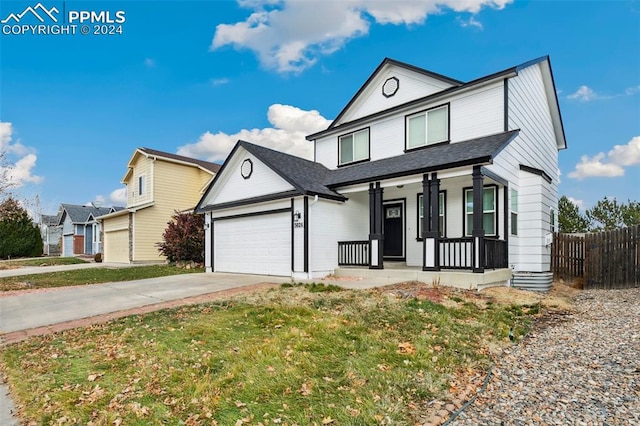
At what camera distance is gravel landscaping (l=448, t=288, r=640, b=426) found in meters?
3.03

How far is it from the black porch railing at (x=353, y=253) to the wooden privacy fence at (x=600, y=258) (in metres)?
6.67

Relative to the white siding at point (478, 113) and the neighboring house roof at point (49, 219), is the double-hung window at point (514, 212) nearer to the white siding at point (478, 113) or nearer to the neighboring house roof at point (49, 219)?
the white siding at point (478, 113)

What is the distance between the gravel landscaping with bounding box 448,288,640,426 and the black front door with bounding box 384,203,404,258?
737cm

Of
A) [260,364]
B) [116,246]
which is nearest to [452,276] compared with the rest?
[260,364]

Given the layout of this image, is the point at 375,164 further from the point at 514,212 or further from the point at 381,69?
the point at 514,212

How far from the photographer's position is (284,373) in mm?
3770

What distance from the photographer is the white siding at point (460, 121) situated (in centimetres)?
1111

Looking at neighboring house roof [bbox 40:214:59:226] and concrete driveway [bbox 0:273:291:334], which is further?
neighboring house roof [bbox 40:214:59:226]

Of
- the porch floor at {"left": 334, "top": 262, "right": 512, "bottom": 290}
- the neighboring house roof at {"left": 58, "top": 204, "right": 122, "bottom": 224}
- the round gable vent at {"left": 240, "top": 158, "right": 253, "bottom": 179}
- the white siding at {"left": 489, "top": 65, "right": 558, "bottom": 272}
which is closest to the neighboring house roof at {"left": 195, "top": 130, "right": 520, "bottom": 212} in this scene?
the round gable vent at {"left": 240, "top": 158, "right": 253, "bottom": 179}

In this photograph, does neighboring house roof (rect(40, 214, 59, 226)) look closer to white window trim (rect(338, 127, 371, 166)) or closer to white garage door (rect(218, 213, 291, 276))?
white garage door (rect(218, 213, 291, 276))

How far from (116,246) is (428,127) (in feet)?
70.5

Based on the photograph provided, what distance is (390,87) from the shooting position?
1404cm

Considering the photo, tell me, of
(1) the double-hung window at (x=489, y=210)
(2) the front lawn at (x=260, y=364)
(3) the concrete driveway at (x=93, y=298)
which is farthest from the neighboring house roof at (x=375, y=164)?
(2) the front lawn at (x=260, y=364)

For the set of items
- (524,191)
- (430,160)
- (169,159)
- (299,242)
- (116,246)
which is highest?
(169,159)
